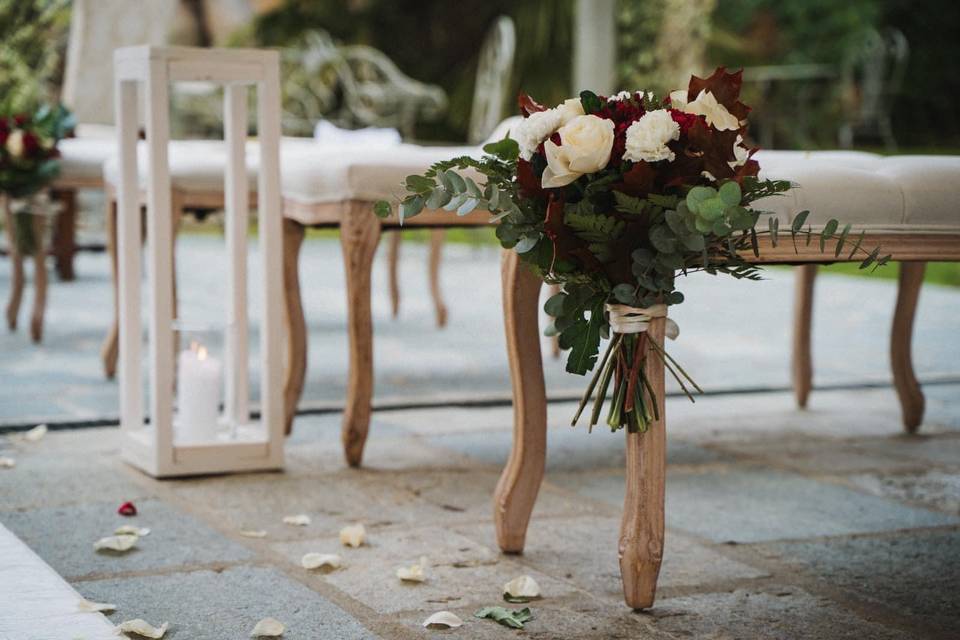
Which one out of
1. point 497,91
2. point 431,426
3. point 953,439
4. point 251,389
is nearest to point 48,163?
point 251,389

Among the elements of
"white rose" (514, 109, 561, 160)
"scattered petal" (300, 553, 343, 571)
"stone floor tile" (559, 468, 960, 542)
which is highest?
"white rose" (514, 109, 561, 160)

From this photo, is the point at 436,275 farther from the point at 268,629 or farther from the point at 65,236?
the point at 268,629

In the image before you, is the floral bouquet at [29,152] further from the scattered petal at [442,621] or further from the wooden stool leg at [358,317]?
the scattered petal at [442,621]

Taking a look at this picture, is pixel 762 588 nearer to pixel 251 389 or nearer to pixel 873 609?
pixel 873 609

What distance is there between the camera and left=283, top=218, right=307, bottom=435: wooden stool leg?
3342mm

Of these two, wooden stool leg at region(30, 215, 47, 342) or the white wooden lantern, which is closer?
the white wooden lantern

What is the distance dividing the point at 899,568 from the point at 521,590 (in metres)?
0.66

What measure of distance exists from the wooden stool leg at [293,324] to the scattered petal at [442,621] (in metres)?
1.38

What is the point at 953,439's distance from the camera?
351cm

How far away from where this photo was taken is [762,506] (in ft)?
9.14

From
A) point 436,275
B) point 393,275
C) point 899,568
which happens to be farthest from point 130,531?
point 393,275

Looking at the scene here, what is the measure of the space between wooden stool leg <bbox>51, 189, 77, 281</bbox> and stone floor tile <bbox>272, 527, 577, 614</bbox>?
4.17 m

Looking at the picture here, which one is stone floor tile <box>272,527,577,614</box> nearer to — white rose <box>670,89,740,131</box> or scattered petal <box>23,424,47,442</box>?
white rose <box>670,89,740,131</box>

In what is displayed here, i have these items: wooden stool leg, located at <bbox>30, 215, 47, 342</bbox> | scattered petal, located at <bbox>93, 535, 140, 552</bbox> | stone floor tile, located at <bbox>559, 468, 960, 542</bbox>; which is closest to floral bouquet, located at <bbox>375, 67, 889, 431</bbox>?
stone floor tile, located at <bbox>559, 468, 960, 542</bbox>
